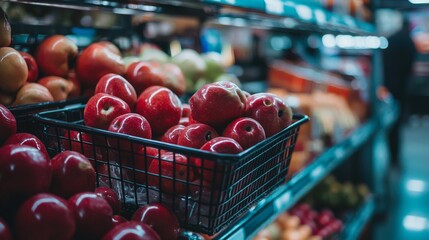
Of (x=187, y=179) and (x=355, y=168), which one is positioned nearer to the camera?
(x=187, y=179)

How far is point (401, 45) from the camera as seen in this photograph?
5.78 m

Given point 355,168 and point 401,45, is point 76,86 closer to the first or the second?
point 355,168

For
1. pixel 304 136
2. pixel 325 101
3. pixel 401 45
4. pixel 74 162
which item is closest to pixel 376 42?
pixel 325 101

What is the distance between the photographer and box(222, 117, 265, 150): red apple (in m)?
0.96

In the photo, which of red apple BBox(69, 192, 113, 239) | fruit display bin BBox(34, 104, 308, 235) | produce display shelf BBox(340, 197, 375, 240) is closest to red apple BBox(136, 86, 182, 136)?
fruit display bin BBox(34, 104, 308, 235)

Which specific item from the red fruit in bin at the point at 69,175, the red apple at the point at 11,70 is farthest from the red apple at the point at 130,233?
the red apple at the point at 11,70

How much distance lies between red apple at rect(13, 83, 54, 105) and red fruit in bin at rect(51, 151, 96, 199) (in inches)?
13.9

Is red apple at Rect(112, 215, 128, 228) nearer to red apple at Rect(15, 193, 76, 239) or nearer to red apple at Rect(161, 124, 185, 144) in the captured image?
red apple at Rect(15, 193, 76, 239)

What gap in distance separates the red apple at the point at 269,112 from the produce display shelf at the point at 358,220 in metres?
1.76

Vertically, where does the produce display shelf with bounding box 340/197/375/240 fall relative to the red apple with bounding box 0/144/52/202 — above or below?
below

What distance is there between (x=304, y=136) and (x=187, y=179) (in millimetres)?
1644

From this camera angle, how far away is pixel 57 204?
2.37 ft

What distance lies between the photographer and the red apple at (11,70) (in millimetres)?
1071

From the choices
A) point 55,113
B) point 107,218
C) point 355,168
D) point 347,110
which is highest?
point 55,113
